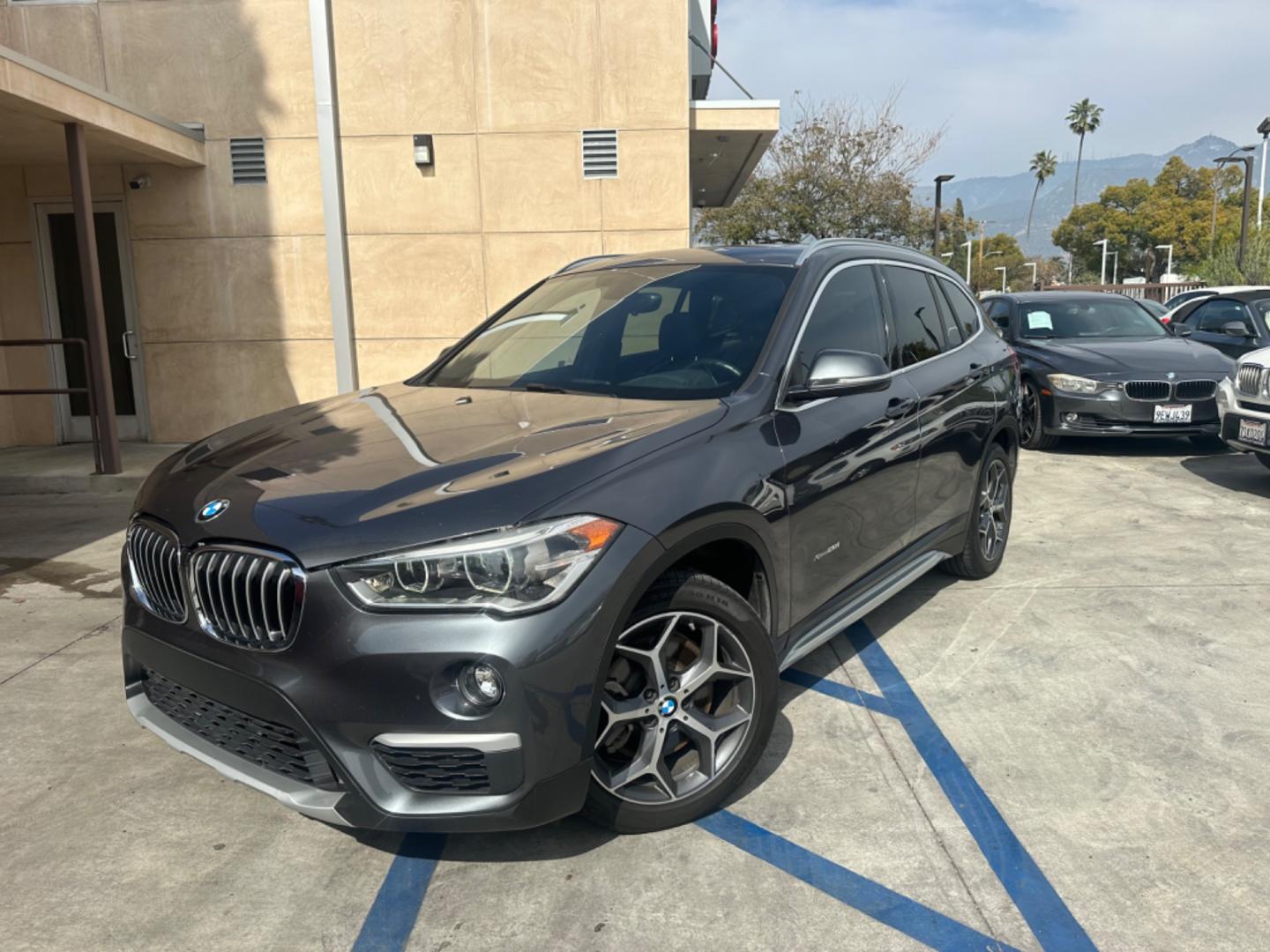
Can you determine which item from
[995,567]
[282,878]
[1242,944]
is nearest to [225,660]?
[282,878]

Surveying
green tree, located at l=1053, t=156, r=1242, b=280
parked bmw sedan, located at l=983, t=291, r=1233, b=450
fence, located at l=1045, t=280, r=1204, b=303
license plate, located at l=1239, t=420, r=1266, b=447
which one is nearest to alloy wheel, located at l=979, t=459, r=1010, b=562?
license plate, located at l=1239, t=420, r=1266, b=447

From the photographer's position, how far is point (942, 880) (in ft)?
9.04

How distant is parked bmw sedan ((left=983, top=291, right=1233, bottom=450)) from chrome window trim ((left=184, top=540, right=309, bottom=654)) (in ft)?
25.1

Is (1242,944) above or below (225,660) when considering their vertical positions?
below

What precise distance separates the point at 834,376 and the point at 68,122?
301 inches

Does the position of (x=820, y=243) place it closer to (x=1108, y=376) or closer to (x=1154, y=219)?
(x=1108, y=376)

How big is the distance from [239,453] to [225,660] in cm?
86

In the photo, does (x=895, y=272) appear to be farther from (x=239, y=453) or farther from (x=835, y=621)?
(x=239, y=453)

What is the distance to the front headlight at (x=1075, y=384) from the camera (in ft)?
30.3

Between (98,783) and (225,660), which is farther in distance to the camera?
(98,783)

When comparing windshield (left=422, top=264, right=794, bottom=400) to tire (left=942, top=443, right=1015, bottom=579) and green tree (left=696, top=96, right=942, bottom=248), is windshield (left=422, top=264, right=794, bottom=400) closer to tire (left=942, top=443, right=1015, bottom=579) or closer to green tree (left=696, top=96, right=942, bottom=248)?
tire (left=942, top=443, right=1015, bottom=579)

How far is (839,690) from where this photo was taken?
405 cm

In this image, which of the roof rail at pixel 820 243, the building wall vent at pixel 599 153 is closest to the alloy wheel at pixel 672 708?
the roof rail at pixel 820 243

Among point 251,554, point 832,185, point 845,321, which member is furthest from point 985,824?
point 832,185
